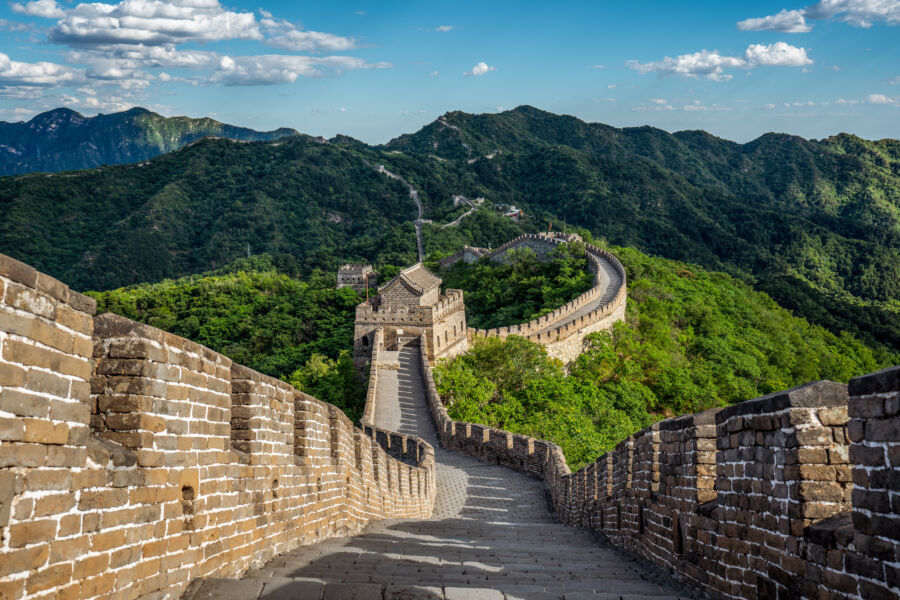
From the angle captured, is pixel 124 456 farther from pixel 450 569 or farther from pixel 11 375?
pixel 450 569

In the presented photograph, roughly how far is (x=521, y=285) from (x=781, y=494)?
3740 centimetres

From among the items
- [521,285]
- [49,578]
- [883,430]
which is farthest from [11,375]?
[521,285]

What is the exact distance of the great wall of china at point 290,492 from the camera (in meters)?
2.81

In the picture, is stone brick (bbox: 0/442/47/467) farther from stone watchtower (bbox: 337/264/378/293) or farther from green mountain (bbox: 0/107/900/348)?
green mountain (bbox: 0/107/900/348)

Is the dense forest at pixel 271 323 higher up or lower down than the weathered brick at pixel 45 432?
higher up

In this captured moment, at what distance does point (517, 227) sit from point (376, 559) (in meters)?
75.9

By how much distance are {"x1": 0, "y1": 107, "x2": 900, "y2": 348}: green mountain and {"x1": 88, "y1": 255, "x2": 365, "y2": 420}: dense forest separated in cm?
2489

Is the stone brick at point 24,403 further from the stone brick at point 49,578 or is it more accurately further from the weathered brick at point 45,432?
the stone brick at point 49,578

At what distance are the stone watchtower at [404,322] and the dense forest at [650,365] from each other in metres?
1.12

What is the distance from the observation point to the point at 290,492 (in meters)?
5.92

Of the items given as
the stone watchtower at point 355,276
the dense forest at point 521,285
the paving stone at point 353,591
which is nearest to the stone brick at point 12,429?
the paving stone at point 353,591

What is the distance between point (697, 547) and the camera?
552cm

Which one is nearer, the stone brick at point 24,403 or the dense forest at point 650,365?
the stone brick at point 24,403

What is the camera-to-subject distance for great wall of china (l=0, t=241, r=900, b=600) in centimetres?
281
